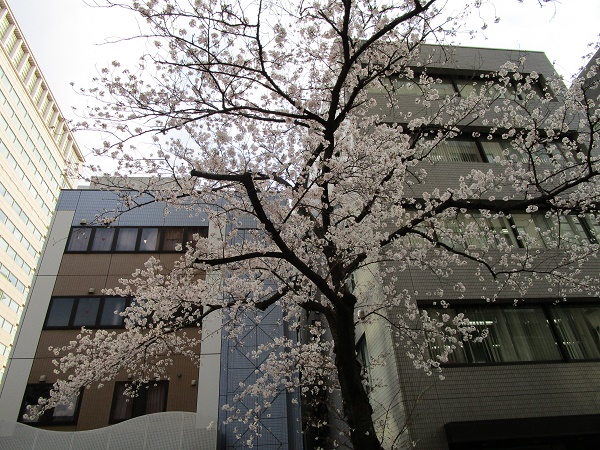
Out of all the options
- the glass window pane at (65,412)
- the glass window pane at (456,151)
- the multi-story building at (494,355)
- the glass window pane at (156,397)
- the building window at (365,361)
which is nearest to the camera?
the multi-story building at (494,355)

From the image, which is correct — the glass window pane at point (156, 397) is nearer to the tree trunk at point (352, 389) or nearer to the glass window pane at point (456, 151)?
the tree trunk at point (352, 389)

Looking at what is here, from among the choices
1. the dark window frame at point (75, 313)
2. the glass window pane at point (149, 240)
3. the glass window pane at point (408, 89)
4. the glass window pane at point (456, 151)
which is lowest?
the dark window frame at point (75, 313)

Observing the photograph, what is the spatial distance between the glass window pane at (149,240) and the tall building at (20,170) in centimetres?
2847

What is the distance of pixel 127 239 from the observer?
14391mm

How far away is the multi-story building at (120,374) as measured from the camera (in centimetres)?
1066

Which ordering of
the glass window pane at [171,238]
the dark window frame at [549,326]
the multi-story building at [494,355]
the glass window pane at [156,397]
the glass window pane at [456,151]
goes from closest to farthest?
the multi-story building at [494,355]
the dark window frame at [549,326]
the glass window pane at [156,397]
the glass window pane at [456,151]
the glass window pane at [171,238]

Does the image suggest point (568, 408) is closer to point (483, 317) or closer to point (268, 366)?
point (483, 317)

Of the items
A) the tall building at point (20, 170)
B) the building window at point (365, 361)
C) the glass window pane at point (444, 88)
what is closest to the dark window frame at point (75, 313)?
the building window at point (365, 361)

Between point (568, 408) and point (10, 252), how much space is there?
50.6m

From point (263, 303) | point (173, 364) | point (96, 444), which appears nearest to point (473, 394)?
point (263, 303)

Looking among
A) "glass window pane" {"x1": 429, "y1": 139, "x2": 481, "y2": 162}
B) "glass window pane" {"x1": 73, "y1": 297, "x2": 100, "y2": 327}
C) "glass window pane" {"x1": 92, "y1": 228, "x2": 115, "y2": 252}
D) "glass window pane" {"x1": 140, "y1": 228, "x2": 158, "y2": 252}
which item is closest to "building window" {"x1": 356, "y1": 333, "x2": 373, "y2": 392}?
"glass window pane" {"x1": 429, "y1": 139, "x2": 481, "y2": 162}

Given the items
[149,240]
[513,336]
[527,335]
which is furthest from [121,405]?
[527,335]

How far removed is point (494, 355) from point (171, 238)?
1116 cm

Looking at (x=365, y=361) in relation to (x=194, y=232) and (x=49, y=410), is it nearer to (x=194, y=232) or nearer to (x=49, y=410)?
(x=194, y=232)
